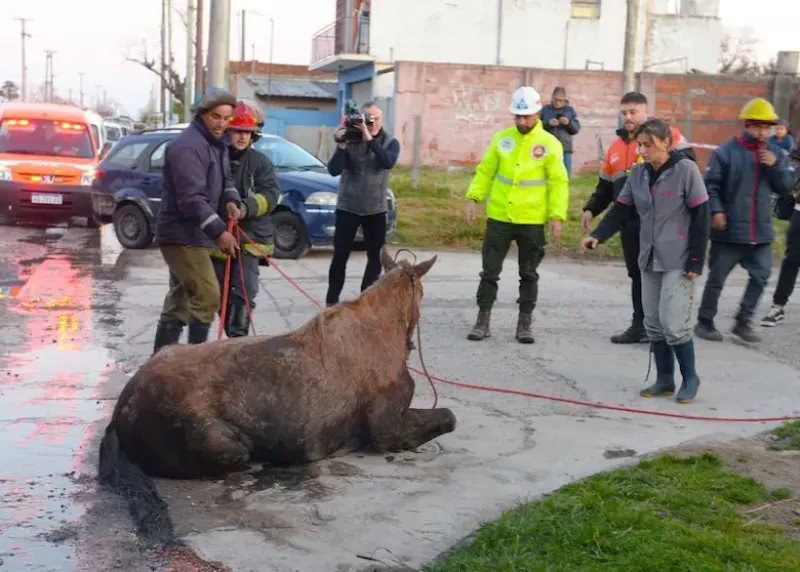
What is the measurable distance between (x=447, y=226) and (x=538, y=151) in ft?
28.0

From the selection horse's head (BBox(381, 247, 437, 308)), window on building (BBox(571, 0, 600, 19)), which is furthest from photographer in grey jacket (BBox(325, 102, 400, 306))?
window on building (BBox(571, 0, 600, 19))

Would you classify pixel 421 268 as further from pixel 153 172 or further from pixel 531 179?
pixel 153 172

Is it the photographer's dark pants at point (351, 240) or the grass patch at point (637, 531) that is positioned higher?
the photographer's dark pants at point (351, 240)

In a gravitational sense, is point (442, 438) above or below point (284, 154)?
below

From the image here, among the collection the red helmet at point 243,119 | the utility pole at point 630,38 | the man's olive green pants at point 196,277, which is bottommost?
the man's olive green pants at point 196,277

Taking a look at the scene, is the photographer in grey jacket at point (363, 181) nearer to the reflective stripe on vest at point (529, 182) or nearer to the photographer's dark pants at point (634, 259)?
the reflective stripe on vest at point (529, 182)

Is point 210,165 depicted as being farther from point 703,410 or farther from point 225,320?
point 703,410

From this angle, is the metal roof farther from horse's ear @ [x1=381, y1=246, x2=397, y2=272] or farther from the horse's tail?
the horse's tail

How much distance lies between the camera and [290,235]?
15.0m

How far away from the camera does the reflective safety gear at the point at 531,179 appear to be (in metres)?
9.02

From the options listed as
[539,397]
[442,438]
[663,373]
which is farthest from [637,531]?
[663,373]

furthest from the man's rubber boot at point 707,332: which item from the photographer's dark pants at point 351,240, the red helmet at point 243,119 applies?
the red helmet at point 243,119

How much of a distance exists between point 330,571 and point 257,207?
12.2 ft

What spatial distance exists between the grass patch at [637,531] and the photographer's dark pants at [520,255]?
3930 millimetres
